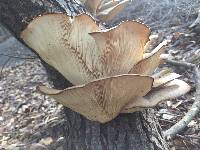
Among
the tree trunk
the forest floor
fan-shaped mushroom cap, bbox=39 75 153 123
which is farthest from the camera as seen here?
the forest floor

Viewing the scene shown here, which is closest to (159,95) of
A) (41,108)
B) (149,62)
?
(149,62)

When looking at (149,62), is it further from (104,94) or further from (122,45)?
(104,94)

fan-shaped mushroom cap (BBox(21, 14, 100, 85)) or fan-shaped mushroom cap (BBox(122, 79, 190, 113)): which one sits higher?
fan-shaped mushroom cap (BBox(21, 14, 100, 85))

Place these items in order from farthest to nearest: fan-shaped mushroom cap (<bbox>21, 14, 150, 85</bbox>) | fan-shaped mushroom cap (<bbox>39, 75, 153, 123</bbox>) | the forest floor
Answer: the forest floor < fan-shaped mushroom cap (<bbox>21, 14, 150, 85</bbox>) < fan-shaped mushroom cap (<bbox>39, 75, 153, 123</bbox>)

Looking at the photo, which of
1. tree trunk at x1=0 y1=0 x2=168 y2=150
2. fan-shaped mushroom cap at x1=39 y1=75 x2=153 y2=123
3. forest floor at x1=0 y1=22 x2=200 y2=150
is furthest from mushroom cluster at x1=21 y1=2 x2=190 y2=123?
forest floor at x1=0 y1=22 x2=200 y2=150

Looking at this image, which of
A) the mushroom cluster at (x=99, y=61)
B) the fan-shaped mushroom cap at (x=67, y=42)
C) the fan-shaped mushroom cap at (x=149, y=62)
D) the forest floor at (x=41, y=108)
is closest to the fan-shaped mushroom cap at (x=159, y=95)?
the mushroom cluster at (x=99, y=61)

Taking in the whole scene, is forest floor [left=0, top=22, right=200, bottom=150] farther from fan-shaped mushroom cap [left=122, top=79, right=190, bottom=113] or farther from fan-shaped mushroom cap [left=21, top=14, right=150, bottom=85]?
fan-shaped mushroom cap [left=21, top=14, right=150, bottom=85]
